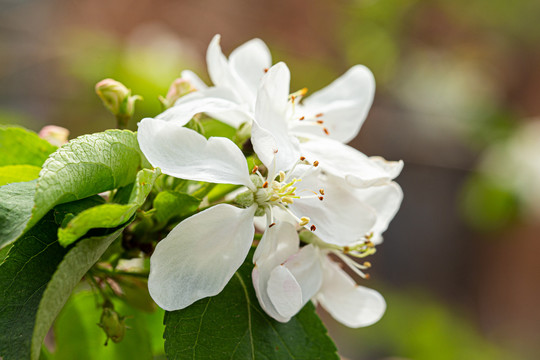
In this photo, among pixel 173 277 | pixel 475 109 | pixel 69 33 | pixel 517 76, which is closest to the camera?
pixel 173 277

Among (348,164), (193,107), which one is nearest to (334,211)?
(348,164)

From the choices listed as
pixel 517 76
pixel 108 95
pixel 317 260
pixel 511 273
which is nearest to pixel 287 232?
pixel 317 260

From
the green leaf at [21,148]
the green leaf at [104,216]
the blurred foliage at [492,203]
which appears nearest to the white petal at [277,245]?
the green leaf at [104,216]

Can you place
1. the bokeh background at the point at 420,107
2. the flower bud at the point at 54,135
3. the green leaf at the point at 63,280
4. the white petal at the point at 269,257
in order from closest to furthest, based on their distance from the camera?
1. the green leaf at the point at 63,280
2. the white petal at the point at 269,257
3. the flower bud at the point at 54,135
4. the bokeh background at the point at 420,107

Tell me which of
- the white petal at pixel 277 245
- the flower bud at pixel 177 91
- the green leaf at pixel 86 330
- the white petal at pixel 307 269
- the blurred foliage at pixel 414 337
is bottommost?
the blurred foliage at pixel 414 337

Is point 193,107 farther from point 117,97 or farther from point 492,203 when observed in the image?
point 492,203

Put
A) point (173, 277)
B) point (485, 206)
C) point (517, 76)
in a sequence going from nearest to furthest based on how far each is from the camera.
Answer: point (173, 277), point (485, 206), point (517, 76)

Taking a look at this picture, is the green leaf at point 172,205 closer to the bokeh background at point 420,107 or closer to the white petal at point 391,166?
the white petal at point 391,166

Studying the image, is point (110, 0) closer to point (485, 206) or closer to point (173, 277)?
point (485, 206)
